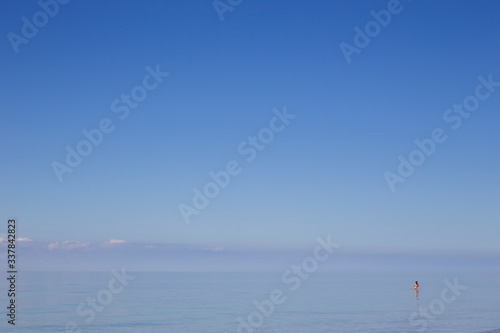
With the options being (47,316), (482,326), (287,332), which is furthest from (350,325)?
(47,316)

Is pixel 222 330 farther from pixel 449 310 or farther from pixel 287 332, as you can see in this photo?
pixel 449 310

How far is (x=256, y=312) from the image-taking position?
5522 cm

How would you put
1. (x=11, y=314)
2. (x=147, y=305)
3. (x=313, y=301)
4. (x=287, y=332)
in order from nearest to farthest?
(x=287, y=332)
(x=11, y=314)
(x=147, y=305)
(x=313, y=301)

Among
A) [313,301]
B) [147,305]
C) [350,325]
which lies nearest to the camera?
[350,325]

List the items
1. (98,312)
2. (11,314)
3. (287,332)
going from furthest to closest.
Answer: (98,312)
(11,314)
(287,332)

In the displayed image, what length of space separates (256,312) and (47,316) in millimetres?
18829

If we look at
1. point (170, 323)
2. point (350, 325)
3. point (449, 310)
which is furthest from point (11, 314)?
point (449, 310)

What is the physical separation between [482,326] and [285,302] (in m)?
26.1

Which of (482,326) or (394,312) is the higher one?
(394,312)

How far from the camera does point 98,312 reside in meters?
54.5

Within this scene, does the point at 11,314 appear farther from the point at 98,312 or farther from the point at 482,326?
the point at 482,326

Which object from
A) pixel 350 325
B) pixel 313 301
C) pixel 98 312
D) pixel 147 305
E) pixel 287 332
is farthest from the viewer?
pixel 313 301

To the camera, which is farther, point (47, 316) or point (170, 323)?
point (47, 316)

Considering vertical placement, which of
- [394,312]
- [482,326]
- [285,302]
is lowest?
[482,326]
